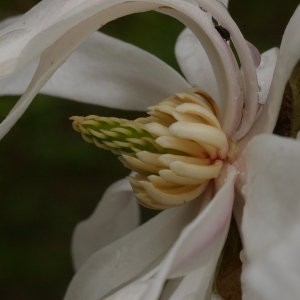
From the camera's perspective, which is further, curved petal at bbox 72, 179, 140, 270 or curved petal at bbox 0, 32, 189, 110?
curved petal at bbox 72, 179, 140, 270

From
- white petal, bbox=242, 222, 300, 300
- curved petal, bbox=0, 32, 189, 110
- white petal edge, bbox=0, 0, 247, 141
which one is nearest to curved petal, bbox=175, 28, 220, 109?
curved petal, bbox=0, 32, 189, 110

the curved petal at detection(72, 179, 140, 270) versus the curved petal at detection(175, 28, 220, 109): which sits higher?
the curved petal at detection(175, 28, 220, 109)

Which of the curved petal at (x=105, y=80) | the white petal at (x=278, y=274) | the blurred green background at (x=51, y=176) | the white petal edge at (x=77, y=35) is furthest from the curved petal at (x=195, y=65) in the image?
the blurred green background at (x=51, y=176)

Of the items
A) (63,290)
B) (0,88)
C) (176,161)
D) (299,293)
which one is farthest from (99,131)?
(63,290)

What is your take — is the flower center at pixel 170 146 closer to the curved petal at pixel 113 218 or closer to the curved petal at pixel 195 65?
the curved petal at pixel 195 65

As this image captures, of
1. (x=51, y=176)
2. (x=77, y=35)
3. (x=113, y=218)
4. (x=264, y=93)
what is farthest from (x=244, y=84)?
(x=51, y=176)

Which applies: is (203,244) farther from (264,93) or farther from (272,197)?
(264,93)

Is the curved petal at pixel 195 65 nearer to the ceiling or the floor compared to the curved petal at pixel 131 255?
nearer to the ceiling

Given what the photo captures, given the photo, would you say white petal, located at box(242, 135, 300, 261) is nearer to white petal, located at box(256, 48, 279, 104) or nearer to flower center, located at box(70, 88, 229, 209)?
flower center, located at box(70, 88, 229, 209)
